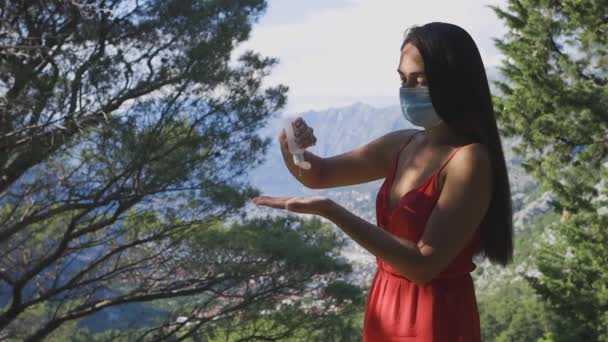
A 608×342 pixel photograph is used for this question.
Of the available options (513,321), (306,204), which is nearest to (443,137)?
(306,204)

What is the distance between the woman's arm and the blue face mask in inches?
3.5

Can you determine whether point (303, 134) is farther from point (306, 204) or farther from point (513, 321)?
point (513, 321)

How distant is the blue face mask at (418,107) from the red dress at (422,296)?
80 mm

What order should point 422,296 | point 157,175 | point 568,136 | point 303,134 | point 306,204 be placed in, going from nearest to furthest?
point 306,204 → point 422,296 → point 303,134 → point 157,175 → point 568,136

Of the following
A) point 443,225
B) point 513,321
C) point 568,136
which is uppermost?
point 568,136

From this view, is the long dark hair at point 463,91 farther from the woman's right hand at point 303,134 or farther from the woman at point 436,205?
the woman's right hand at point 303,134

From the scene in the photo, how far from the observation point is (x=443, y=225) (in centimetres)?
102

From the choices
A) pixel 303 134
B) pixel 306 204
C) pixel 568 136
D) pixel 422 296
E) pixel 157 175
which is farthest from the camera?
pixel 568 136

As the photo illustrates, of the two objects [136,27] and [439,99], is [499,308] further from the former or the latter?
[439,99]

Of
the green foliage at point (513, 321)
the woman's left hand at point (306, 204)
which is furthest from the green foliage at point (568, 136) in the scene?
the green foliage at point (513, 321)

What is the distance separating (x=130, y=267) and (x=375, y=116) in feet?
592

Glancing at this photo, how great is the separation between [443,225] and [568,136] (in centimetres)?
832

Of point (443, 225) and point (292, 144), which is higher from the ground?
point (292, 144)

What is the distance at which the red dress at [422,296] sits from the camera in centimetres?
107
